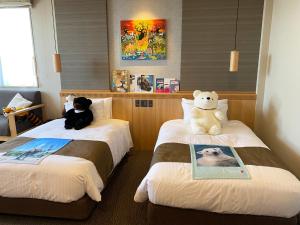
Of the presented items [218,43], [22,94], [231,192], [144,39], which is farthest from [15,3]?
[231,192]

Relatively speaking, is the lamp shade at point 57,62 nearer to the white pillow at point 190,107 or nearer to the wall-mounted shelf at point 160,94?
the wall-mounted shelf at point 160,94

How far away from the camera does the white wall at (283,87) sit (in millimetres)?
2418

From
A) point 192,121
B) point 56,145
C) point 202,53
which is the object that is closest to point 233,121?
point 192,121

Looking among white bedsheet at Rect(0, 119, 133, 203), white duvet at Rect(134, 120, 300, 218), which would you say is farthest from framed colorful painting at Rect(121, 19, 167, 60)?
white duvet at Rect(134, 120, 300, 218)

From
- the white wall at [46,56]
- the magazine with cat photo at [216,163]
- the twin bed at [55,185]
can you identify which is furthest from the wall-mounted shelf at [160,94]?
the twin bed at [55,185]

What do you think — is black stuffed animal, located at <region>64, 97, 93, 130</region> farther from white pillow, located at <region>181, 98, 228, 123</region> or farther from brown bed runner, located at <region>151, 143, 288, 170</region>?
white pillow, located at <region>181, 98, 228, 123</region>

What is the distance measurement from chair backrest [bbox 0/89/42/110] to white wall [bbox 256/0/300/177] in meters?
3.54

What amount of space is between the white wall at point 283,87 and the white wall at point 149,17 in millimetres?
1251

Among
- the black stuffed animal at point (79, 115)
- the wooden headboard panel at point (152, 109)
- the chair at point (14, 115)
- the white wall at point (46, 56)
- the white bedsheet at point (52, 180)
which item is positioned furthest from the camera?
the white wall at point (46, 56)

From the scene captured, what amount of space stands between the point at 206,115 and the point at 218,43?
111 cm

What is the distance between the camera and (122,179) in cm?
276

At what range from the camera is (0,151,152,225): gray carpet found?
2039 millimetres

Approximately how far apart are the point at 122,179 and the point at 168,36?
209cm

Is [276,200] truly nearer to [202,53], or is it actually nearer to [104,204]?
[104,204]
